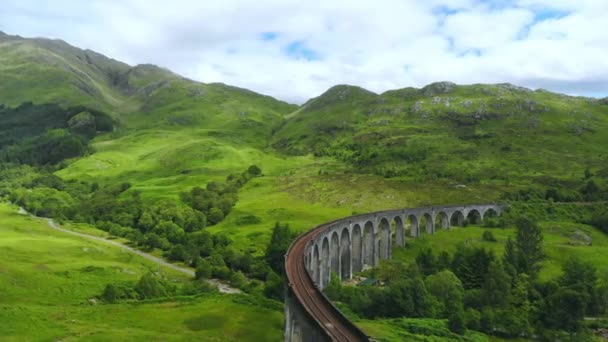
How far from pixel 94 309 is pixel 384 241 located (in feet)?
227

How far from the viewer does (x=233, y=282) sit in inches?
3617

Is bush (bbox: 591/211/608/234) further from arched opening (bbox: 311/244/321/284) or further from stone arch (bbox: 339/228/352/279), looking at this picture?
arched opening (bbox: 311/244/321/284)

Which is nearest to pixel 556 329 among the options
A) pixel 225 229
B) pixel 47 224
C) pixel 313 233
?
pixel 313 233

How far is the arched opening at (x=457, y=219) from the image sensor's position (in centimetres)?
14468

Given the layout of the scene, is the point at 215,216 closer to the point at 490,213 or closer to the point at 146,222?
the point at 146,222

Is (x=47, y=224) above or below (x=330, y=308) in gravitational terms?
below

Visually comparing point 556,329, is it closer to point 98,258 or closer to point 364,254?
point 364,254

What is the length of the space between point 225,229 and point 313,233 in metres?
57.8

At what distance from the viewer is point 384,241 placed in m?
114

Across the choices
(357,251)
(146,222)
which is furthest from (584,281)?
(146,222)

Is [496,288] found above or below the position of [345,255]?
above

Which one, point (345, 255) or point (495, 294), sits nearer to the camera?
point (495, 294)

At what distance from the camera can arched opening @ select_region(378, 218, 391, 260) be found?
113 m

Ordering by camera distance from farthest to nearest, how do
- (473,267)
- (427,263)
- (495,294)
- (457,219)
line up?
(457,219) < (427,263) < (473,267) < (495,294)
